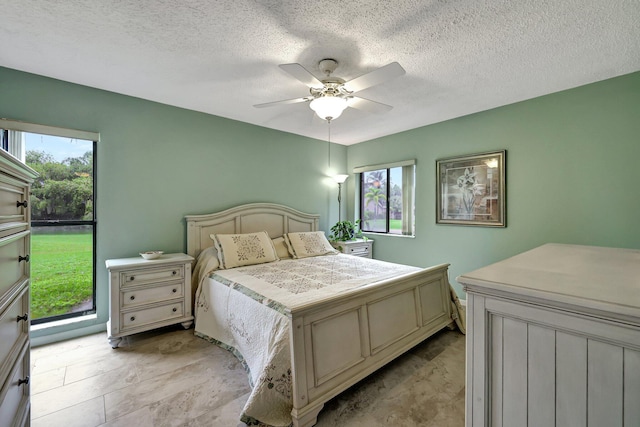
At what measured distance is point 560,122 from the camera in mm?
2807

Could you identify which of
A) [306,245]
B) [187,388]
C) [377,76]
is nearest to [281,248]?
[306,245]

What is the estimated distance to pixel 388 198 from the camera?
4.58m

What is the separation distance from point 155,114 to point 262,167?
142 cm

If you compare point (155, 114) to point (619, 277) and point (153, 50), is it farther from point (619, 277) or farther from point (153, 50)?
point (619, 277)

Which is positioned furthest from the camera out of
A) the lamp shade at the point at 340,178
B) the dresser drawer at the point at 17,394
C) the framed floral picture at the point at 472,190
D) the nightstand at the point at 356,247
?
the lamp shade at the point at 340,178

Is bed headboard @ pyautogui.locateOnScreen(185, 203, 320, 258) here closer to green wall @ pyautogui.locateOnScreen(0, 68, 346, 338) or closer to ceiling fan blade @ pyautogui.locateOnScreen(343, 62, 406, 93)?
green wall @ pyautogui.locateOnScreen(0, 68, 346, 338)

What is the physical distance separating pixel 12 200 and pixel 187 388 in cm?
154

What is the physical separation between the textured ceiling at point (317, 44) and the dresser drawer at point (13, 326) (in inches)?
65.6

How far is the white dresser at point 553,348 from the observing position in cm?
73

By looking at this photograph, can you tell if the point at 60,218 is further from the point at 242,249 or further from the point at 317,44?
the point at 317,44

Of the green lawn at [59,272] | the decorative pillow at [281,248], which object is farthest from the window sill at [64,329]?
the decorative pillow at [281,248]

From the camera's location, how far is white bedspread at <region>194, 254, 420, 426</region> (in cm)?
157

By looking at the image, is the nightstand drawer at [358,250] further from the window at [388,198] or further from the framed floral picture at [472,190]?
the framed floral picture at [472,190]

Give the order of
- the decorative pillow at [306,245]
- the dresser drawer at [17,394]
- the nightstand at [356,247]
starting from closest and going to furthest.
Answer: the dresser drawer at [17,394] → the decorative pillow at [306,245] → the nightstand at [356,247]
